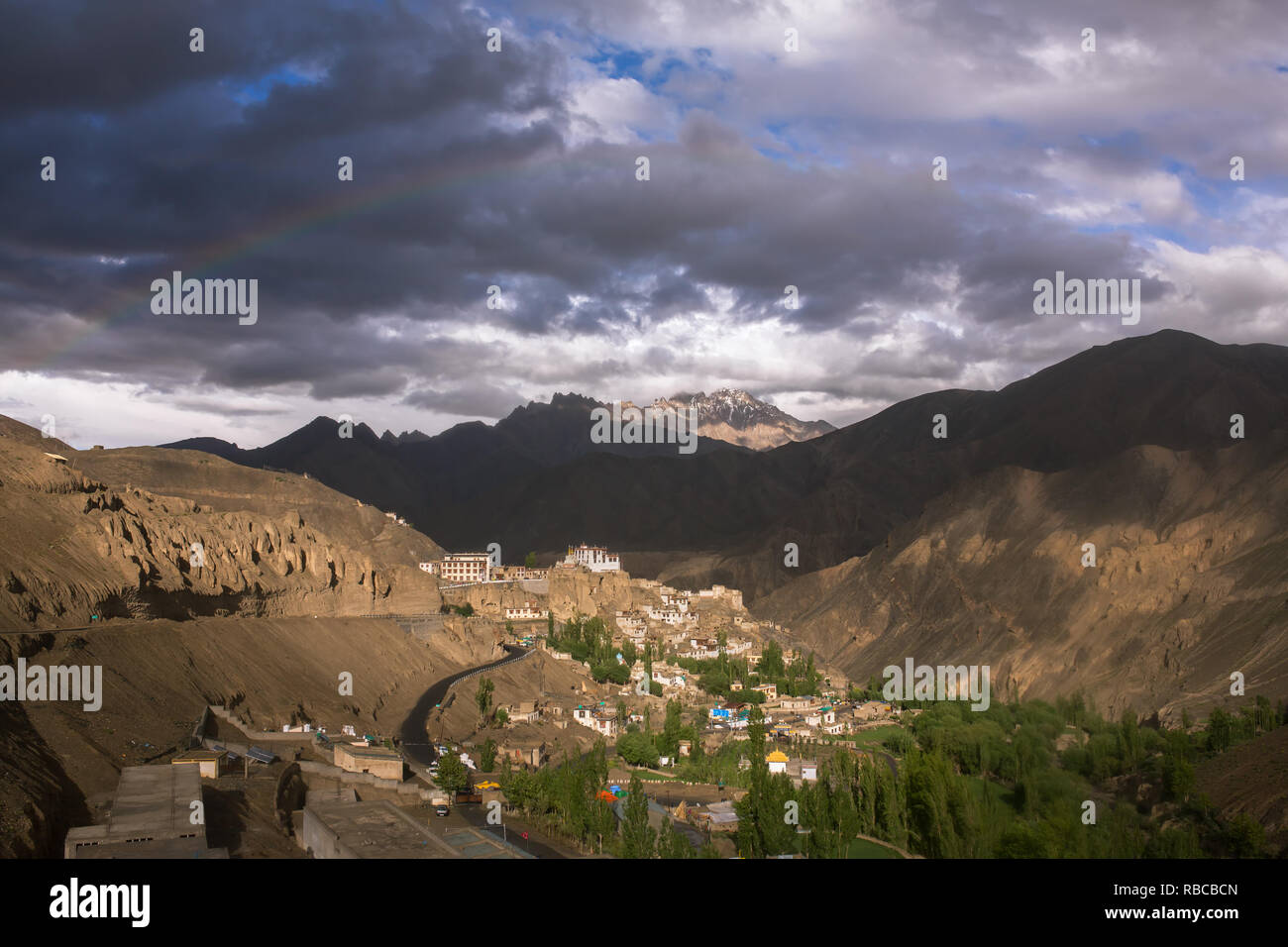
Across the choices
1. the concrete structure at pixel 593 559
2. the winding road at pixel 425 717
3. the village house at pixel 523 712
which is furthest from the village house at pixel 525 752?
the concrete structure at pixel 593 559

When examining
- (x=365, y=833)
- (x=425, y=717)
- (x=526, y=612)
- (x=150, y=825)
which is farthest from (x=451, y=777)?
(x=526, y=612)

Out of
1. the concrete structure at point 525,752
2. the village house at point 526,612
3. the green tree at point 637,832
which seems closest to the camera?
the green tree at point 637,832

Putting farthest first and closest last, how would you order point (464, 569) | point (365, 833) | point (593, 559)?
1. point (593, 559)
2. point (464, 569)
3. point (365, 833)

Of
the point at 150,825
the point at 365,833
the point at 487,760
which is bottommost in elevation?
the point at 487,760

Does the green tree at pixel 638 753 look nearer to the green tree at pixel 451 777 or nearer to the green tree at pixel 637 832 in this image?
the green tree at pixel 637 832

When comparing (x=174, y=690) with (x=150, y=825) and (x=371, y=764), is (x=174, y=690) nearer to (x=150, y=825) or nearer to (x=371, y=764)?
(x=371, y=764)

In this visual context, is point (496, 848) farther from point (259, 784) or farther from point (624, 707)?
point (624, 707)
